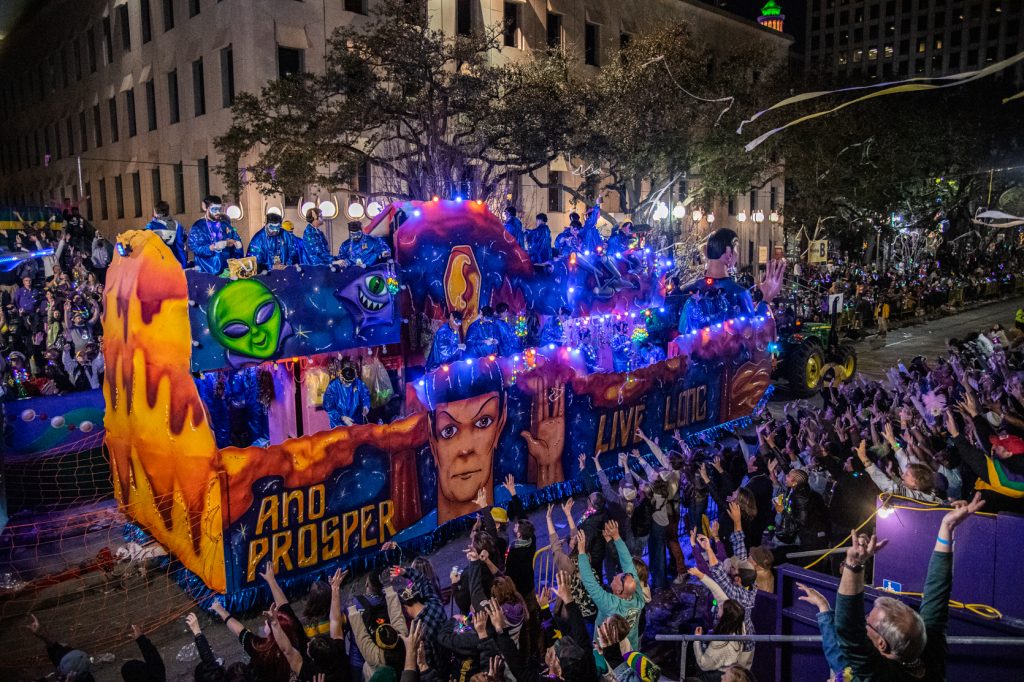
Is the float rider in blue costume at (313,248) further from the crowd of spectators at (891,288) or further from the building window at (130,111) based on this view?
the building window at (130,111)

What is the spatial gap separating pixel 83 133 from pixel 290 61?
16067mm

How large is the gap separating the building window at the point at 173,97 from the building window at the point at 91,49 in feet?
25.4

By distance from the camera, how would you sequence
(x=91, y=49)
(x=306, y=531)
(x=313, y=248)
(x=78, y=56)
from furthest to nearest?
1. (x=78, y=56)
2. (x=91, y=49)
3. (x=313, y=248)
4. (x=306, y=531)

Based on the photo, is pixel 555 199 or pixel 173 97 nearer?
pixel 173 97

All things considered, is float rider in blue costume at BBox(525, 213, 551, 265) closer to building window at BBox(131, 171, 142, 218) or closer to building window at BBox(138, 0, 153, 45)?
building window at BBox(138, 0, 153, 45)

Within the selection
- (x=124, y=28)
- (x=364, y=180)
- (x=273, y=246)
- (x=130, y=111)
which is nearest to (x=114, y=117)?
(x=130, y=111)

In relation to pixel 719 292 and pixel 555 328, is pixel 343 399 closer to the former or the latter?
pixel 555 328

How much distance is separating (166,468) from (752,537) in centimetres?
638

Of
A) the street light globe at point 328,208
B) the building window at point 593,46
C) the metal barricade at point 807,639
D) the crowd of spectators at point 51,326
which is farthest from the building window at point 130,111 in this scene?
the metal barricade at point 807,639

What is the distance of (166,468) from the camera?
8.55 meters

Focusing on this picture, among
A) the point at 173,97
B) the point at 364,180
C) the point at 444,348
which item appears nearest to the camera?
the point at 444,348

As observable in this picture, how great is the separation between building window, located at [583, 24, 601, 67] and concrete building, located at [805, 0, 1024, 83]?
69.9 metres

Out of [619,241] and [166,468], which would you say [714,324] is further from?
[166,468]

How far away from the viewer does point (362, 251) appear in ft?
31.6
